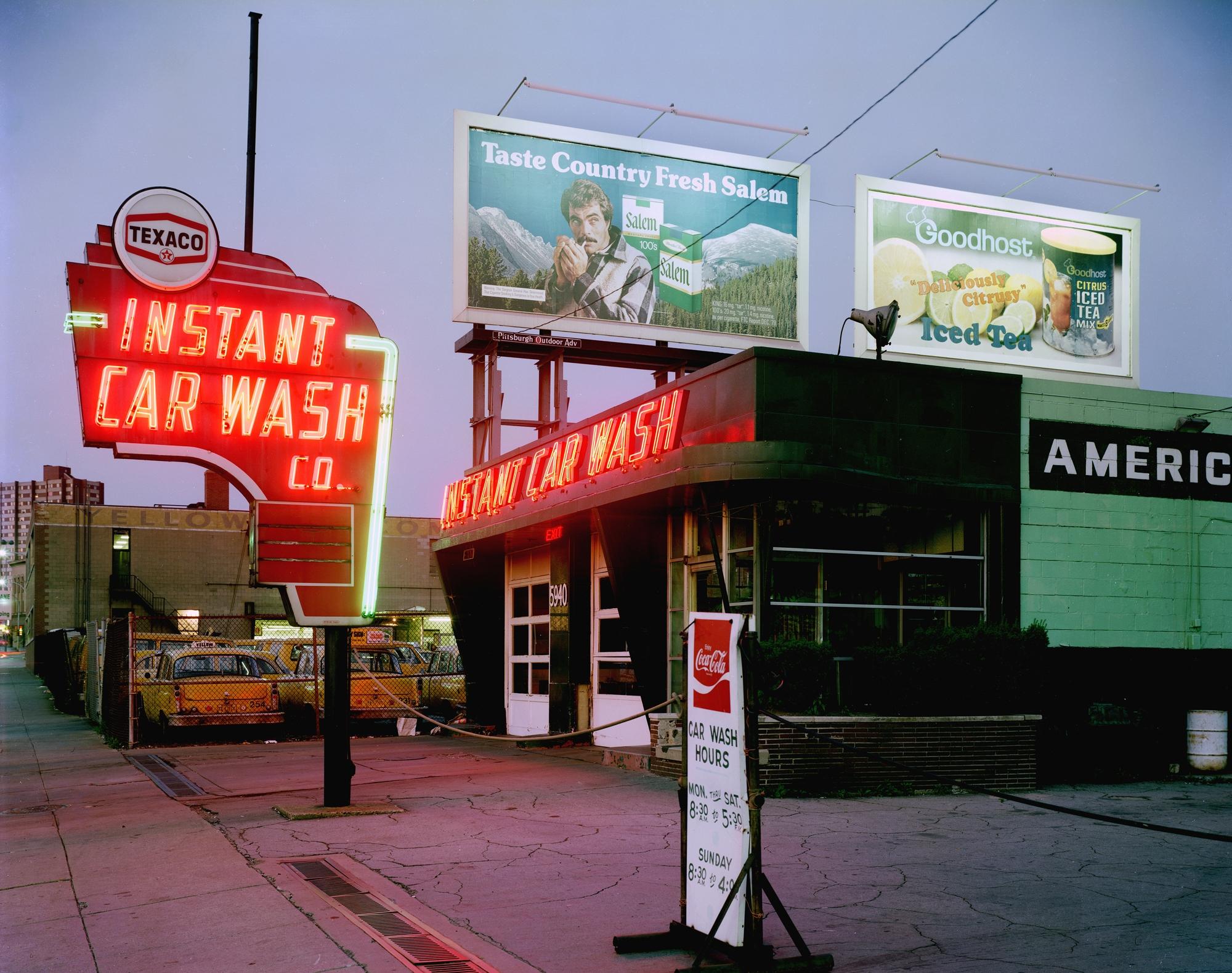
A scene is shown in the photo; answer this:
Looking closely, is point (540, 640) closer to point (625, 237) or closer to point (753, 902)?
point (625, 237)

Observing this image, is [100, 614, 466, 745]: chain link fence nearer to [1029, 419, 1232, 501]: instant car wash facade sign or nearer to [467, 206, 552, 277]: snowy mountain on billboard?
[467, 206, 552, 277]: snowy mountain on billboard

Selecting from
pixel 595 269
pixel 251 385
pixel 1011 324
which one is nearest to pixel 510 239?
pixel 595 269

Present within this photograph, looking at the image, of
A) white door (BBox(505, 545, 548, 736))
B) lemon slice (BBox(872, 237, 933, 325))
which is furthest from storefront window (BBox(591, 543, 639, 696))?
lemon slice (BBox(872, 237, 933, 325))

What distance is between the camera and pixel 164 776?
49.5 ft

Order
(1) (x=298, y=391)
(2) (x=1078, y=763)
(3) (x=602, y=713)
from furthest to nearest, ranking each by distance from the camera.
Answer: (3) (x=602, y=713) < (2) (x=1078, y=763) < (1) (x=298, y=391)

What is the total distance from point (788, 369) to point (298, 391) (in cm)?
514

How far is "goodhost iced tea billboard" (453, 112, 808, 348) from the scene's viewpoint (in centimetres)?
2331

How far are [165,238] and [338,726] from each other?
485cm

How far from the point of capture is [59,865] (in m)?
9.20

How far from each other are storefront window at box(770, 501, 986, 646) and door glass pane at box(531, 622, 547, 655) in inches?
283

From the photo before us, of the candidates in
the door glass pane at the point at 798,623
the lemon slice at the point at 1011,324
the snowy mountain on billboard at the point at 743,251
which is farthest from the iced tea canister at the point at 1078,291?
the door glass pane at the point at 798,623

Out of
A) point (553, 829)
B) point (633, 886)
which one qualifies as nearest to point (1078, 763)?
point (553, 829)

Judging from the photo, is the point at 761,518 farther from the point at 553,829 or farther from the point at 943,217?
the point at 943,217

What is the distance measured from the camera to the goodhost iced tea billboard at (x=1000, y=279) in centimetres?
2597
